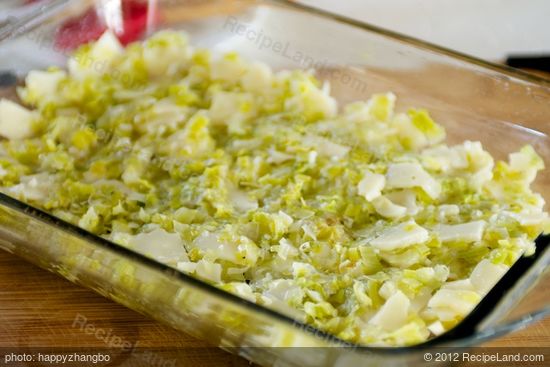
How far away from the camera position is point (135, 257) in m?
1.08

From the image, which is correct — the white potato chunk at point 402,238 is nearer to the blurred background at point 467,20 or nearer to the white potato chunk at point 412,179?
the white potato chunk at point 412,179

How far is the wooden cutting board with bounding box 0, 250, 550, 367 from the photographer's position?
127 centimetres

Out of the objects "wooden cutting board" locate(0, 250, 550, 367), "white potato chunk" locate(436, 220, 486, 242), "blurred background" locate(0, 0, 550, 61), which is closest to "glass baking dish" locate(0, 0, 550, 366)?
"wooden cutting board" locate(0, 250, 550, 367)

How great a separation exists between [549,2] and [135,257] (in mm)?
2347

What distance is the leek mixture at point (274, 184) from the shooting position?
122 cm

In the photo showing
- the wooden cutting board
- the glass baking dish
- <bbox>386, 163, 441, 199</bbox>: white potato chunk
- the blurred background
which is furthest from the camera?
the blurred background

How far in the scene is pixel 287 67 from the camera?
1814 mm

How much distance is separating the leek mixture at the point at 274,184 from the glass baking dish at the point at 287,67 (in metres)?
0.06

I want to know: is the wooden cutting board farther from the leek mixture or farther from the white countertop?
the white countertop

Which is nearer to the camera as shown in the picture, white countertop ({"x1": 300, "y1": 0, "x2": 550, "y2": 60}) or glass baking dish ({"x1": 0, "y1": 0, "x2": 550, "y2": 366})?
glass baking dish ({"x1": 0, "y1": 0, "x2": 550, "y2": 366})

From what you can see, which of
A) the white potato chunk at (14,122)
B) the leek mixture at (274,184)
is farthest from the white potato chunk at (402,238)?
the white potato chunk at (14,122)

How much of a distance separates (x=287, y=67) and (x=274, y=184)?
1.45ft

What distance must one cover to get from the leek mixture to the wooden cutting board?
0.39 feet

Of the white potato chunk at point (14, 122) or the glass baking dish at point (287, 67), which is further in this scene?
the white potato chunk at point (14, 122)
